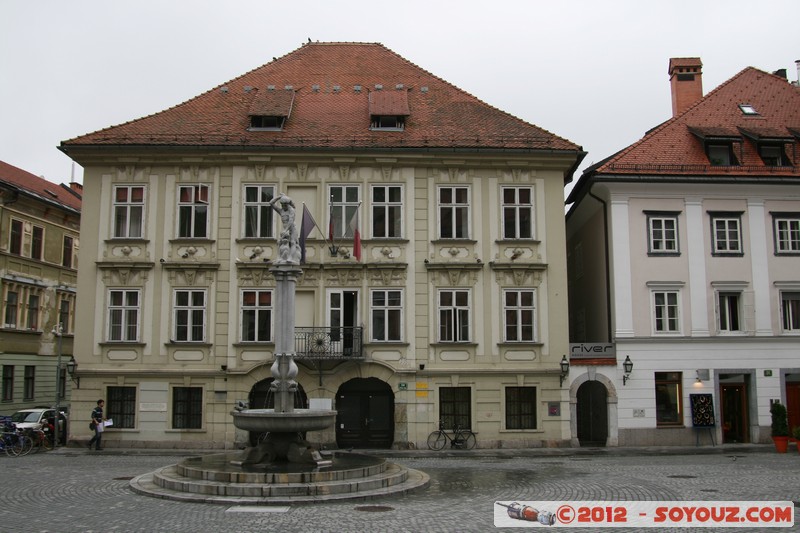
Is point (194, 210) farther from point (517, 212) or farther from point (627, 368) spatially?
point (627, 368)

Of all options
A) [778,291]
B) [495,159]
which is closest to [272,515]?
[495,159]

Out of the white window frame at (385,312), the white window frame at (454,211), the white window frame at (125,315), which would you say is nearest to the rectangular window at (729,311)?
the white window frame at (454,211)

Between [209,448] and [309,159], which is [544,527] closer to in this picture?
[209,448]

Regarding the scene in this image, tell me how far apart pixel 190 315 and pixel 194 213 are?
3746mm

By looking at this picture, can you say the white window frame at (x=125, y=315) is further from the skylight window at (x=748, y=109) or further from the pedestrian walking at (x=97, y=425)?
the skylight window at (x=748, y=109)

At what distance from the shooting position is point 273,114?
98.7 ft

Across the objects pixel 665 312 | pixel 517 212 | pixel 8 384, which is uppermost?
pixel 517 212

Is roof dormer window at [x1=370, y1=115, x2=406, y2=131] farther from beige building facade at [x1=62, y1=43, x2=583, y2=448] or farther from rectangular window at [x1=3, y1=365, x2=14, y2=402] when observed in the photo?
rectangular window at [x1=3, y1=365, x2=14, y2=402]

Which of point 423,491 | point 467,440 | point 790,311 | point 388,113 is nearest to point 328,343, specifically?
point 467,440

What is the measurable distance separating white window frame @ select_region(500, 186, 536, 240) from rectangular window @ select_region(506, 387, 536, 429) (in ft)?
18.3

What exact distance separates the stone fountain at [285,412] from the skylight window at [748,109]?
71.5 feet

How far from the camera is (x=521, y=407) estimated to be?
2877cm

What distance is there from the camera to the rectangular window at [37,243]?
134ft

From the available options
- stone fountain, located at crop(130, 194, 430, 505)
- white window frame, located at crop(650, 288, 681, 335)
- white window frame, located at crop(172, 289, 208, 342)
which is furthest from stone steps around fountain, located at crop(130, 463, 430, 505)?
white window frame, located at crop(650, 288, 681, 335)
